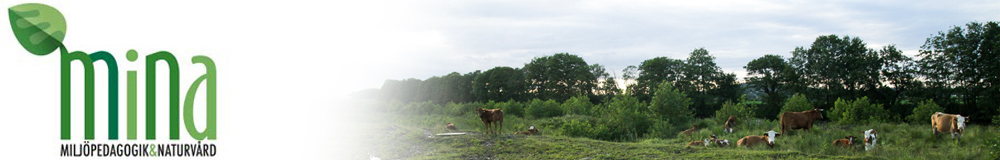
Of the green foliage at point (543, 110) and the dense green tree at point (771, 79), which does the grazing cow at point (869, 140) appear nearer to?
the green foliage at point (543, 110)

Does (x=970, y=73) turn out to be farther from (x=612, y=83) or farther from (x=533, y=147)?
(x=533, y=147)

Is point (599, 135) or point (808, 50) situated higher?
point (808, 50)

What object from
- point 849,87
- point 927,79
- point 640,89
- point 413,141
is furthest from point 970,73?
point 413,141

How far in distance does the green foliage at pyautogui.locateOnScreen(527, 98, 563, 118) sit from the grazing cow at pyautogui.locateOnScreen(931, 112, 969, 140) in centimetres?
2002

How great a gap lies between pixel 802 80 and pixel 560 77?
20.8 metres

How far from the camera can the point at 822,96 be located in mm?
38531

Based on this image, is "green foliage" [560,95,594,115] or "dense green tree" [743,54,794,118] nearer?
"green foliage" [560,95,594,115]

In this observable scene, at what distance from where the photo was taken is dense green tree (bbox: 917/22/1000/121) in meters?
30.9

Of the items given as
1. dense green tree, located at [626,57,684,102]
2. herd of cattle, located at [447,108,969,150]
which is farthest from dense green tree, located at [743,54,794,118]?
herd of cattle, located at [447,108,969,150]

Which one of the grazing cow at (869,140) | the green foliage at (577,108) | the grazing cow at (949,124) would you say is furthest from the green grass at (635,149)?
the green foliage at (577,108)

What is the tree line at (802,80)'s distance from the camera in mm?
32031

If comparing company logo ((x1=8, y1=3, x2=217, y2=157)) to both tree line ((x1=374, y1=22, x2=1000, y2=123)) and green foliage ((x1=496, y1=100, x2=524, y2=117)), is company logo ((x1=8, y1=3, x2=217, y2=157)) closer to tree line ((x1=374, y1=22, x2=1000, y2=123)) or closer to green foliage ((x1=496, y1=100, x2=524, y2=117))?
tree line ((x1=374, y1=22, x2=1000, y2=123))

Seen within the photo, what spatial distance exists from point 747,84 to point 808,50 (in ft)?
22.5

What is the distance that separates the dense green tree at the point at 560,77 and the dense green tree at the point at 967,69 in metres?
25.3
